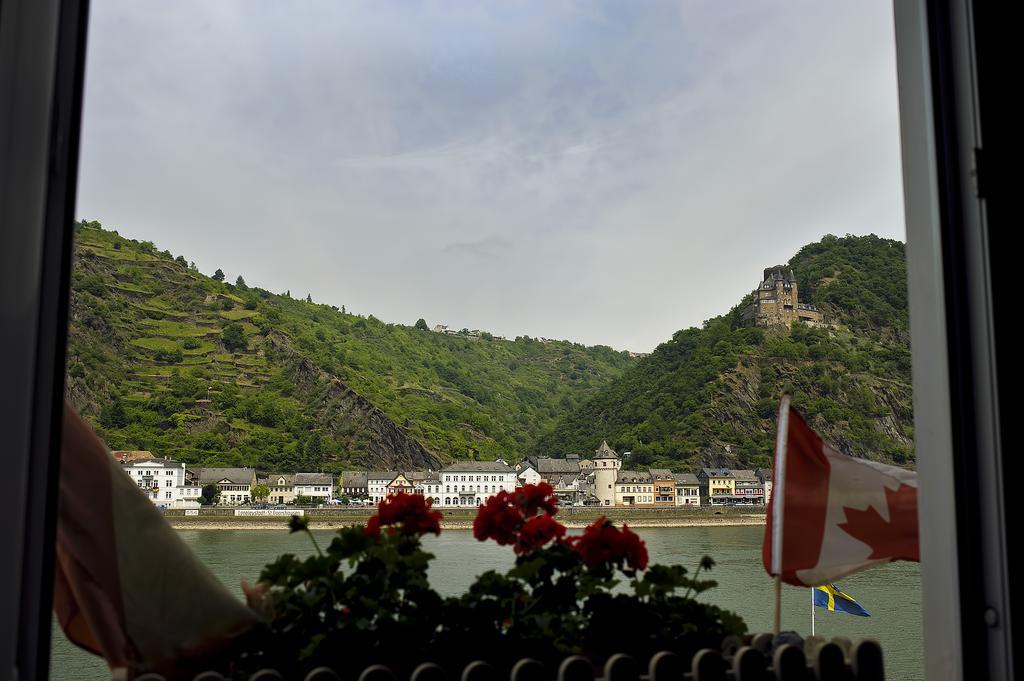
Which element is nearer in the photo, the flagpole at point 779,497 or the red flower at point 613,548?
the red flower at point 613,548

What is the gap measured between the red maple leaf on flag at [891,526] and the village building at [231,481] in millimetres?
33910

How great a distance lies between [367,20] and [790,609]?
12.7m

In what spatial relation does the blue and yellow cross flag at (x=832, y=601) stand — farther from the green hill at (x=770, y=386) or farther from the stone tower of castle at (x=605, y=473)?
the green hill at (x=770, y=386)

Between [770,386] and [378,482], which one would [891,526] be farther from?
[770,386]

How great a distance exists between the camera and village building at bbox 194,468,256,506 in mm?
33375

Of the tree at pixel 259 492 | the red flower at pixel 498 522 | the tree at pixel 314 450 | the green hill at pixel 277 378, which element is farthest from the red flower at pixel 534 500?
the tree at pixel 314 450

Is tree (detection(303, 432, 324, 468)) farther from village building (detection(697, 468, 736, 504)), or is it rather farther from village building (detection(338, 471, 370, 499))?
Answer: village building (detection(697, 468, 736, 504))

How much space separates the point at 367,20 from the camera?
74.7 inches

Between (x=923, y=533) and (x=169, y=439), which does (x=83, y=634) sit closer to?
(x=923, y=533)

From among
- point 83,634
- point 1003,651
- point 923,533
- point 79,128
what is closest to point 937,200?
point 923,533

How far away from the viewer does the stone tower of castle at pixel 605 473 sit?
1319 inches

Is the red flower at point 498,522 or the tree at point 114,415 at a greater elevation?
the tree at point 114,415

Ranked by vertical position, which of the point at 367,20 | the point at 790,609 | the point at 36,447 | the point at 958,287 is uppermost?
the point at 367,20

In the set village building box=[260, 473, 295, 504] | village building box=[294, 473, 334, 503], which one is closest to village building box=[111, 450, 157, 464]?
village building box=[260, 473, 295, 504]
